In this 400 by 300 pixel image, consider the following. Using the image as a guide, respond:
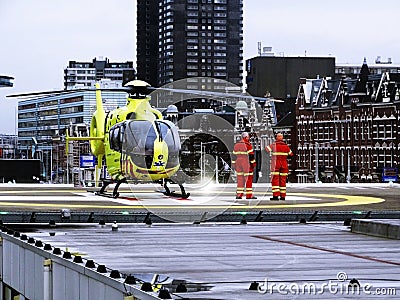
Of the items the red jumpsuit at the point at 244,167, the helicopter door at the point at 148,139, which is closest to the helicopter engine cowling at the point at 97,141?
the helicopter door at the point at 148,139

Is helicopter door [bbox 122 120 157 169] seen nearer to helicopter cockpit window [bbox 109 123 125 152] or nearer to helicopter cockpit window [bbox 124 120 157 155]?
helicopter cockpit window [bbox 124 120 157 155]

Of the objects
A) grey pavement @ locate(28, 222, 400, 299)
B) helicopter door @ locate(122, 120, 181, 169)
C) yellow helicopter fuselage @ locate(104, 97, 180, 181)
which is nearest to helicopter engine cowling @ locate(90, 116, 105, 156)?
yellow helicopter fuselage @ locate(104, 97, 180, 181)

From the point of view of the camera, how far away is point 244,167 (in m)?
31.4

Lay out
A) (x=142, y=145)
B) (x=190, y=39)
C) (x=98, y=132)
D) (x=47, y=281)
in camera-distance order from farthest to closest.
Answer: (x=190, y=39) → (x=98, y=132) → (x=142, y=145) → (x=47, y=281)

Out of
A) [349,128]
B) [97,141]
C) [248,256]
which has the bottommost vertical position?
[248,256]

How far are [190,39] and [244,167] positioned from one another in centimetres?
12592

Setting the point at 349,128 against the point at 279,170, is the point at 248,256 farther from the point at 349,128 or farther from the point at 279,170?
the point at 349,128

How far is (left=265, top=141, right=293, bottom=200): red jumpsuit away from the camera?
3117cm

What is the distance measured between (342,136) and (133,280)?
3610 inches

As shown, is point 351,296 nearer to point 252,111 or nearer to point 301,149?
point 301,149

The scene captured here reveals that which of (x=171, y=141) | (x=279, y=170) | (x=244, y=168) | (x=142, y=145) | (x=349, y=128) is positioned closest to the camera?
(x=279, y=170)

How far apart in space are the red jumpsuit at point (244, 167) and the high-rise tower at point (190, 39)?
4484 inches

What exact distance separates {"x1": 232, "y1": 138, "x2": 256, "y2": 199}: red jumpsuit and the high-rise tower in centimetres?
11388

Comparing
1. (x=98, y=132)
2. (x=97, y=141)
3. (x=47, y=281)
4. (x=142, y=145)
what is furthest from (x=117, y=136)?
(x=47, y=281)
